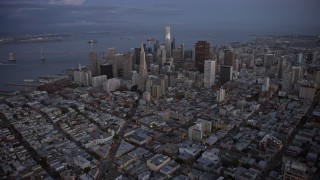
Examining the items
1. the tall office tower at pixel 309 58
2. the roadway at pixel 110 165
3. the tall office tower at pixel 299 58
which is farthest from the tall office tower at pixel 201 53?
the roadway at pixel 110 165

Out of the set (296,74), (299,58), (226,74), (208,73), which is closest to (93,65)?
(208,73)

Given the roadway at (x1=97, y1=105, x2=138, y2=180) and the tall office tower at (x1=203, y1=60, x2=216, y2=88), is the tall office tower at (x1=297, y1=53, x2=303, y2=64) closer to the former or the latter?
the tall office tower at (x1=203, y1=60, x2=216, y2=88)

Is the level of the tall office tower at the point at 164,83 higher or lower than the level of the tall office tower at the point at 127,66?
lower

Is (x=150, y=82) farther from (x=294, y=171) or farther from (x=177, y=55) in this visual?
(x=177, y=55)

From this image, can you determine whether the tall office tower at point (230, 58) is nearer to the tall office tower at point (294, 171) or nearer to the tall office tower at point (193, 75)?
the tall office tower at point (193, 75)


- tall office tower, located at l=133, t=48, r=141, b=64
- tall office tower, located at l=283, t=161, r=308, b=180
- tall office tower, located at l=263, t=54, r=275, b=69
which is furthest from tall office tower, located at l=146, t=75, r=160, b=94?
tall office tower, located at l=263, t=54, r=275, b=69

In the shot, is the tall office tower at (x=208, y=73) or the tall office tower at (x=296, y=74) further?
the tall office tower at (x=208, y=73)

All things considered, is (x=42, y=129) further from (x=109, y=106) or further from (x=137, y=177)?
(x=137, y=177)
